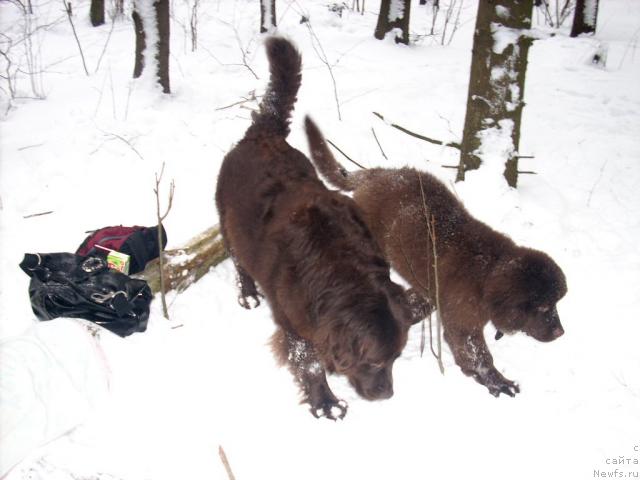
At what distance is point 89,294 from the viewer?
315cm

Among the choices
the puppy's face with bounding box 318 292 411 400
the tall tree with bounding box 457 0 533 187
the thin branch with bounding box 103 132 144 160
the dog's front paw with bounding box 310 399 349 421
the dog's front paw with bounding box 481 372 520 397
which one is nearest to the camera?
the puppy's face with bounding box 318 292 411 400

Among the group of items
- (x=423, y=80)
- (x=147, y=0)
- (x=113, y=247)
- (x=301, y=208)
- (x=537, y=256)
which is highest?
(x=147, y=0)

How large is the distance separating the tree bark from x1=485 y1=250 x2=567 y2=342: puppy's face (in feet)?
6.93

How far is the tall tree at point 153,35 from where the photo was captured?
5805 mm

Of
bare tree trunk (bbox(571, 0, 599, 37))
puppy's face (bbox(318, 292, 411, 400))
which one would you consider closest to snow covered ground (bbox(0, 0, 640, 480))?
puppy's face (bbox(318, 292, 411, 400))

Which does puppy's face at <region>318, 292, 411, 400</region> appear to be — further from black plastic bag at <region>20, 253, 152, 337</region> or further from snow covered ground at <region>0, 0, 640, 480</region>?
black plastic bag at <region>20, 253, 152, 337</region>

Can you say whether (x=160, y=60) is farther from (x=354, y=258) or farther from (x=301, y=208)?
(x=354, y=258)

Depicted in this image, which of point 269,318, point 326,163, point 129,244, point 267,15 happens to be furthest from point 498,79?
point 267,15

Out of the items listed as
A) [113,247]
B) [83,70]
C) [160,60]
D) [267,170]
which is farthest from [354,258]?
[83,70]

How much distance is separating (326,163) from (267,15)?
19.0ft

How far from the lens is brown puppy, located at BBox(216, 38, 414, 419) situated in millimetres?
2365

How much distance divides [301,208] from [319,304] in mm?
540

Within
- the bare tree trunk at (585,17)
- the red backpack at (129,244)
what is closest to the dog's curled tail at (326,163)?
the red backpack at (129,244)

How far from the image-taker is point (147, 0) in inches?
227
